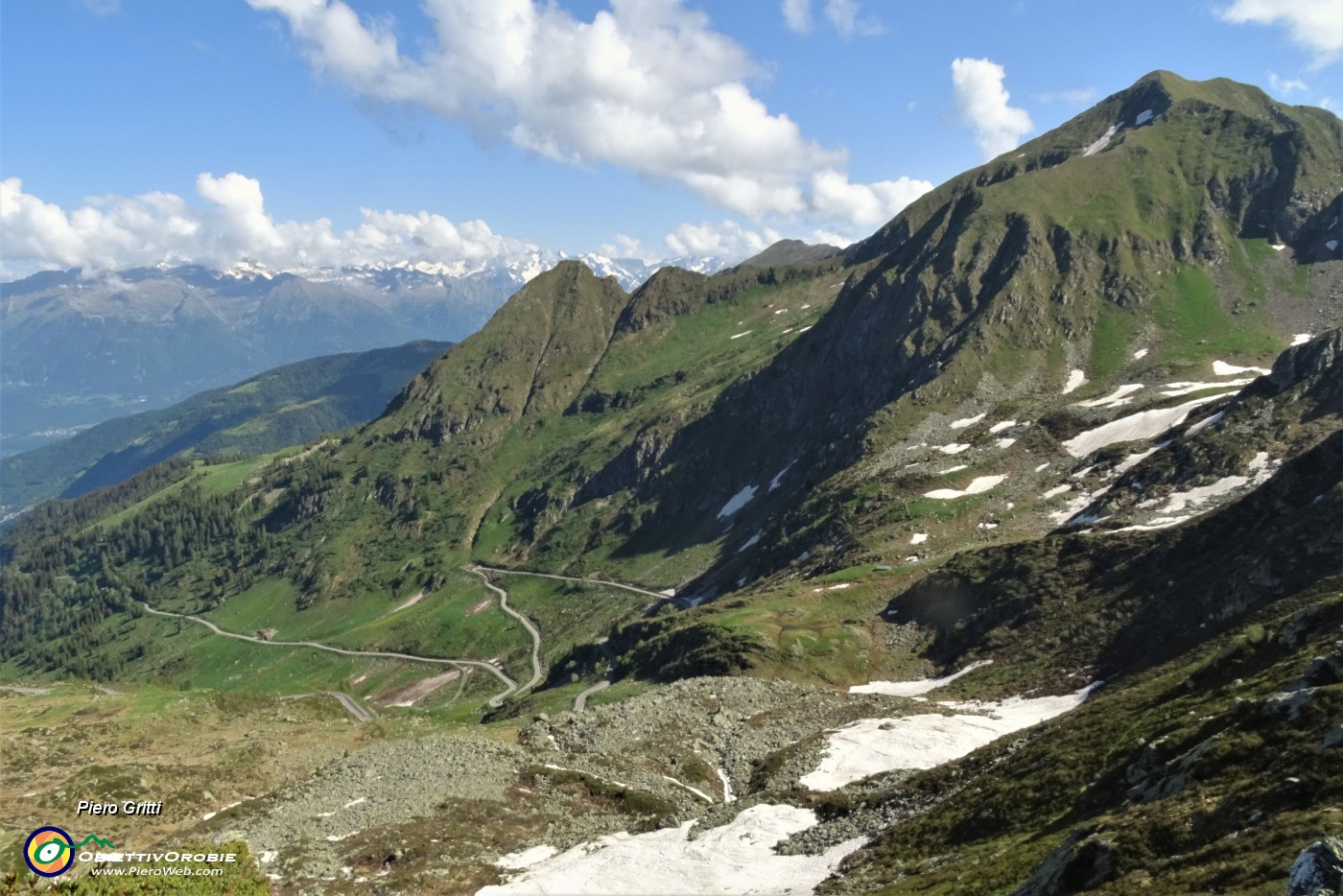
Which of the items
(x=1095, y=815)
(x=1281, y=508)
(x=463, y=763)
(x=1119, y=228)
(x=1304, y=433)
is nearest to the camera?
(x=1095, y=815)

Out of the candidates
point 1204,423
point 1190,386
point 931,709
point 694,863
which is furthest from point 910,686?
point 1190,386

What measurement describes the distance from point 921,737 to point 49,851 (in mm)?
54433

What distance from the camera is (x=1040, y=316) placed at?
176m

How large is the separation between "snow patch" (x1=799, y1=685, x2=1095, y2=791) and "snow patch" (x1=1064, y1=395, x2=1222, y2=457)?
66098mm

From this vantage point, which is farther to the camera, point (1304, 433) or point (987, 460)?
point (987, 460)

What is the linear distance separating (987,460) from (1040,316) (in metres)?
61.8

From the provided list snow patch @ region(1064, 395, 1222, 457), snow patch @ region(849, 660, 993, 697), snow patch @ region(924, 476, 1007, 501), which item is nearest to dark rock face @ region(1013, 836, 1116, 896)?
snow patch @ region(849, 660, 993, 697)

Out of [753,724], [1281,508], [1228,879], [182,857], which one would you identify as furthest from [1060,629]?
[182,857]

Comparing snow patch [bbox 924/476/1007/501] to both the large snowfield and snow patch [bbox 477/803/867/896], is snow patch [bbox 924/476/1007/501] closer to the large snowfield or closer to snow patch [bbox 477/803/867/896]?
the large snowfield

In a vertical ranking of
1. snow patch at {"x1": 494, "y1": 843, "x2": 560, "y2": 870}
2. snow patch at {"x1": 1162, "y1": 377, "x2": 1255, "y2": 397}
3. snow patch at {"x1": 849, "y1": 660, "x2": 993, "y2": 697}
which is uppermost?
snow patch at {"x1": 1162, "y1": 377, "x2": 1255, "y2": 397}

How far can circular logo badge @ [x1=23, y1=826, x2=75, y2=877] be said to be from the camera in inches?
930

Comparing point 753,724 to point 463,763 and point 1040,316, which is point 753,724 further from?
point 1040,316

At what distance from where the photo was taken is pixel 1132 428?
123562 millimetres

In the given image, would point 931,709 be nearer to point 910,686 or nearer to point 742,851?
point 910,686
